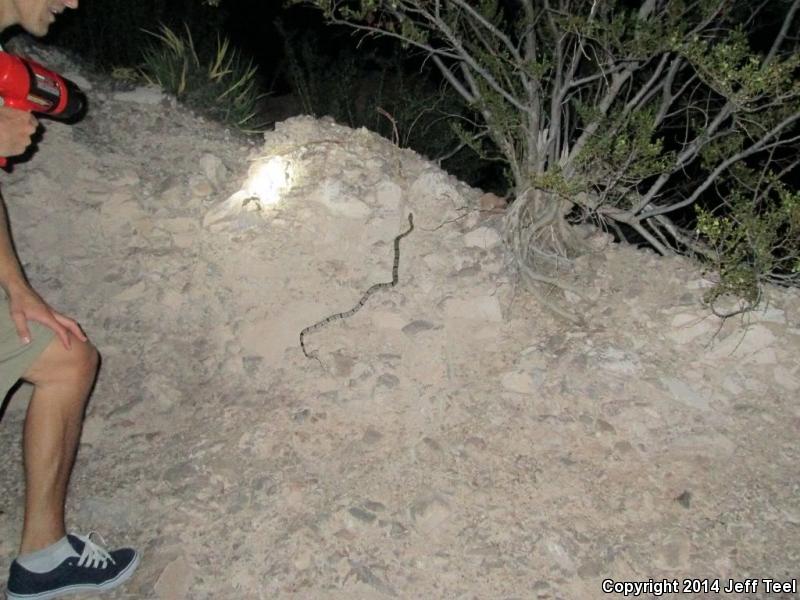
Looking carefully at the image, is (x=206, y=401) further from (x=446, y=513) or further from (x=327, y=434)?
(x=446, y=513)

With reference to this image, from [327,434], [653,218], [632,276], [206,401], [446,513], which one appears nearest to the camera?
[446,513]

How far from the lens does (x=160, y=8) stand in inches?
205

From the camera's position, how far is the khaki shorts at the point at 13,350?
2.03m

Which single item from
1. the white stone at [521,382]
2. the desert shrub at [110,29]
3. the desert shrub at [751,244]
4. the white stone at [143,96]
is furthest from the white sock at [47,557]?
the desert shrub at [110,29]

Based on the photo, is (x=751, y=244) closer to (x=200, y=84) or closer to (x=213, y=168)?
(x=213, y=168)

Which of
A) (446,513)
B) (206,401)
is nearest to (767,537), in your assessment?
(446,513)

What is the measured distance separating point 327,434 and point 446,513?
607 millimetres

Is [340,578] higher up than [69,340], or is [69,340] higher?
[69,340]

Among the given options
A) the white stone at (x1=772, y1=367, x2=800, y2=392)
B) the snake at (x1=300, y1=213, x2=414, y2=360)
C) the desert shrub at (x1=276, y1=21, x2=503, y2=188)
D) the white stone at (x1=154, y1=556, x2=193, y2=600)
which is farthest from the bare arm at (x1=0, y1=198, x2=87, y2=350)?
the desert shrub at (x1=276, y1=21, x2=503, y2=188)

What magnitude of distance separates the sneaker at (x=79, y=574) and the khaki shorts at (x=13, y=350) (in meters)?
0.59

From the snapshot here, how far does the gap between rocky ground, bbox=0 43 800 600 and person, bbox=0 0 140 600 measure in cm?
18

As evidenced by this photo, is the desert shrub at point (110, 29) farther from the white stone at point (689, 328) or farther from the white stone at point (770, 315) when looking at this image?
the white stone at point (770, 315)

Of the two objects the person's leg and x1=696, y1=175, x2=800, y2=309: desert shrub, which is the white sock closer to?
the person's leg

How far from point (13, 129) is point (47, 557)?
5.17ft
